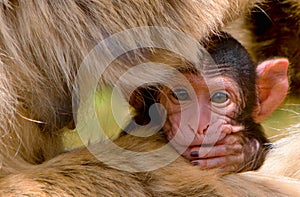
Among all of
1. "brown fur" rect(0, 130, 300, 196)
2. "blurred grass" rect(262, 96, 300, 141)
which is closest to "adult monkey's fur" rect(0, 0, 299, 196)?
"brown fur" rect(0, 130, 300, 196)

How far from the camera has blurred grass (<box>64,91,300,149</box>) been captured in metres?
2.49

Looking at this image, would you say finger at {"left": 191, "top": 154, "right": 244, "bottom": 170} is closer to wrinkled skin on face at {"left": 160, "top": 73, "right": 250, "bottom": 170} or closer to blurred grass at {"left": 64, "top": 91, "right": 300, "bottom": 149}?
wrinkled skin on face at {"left": 160, "top": 73, "right": 250, "bottom": 170}

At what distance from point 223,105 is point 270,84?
184 mm

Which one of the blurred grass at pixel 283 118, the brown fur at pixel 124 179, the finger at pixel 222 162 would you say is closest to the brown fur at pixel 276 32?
the blurred grass at pixel 283 118

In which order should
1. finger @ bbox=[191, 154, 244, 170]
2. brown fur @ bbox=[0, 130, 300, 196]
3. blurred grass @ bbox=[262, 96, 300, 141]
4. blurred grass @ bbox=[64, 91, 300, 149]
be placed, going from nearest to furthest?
brown fur @ bbox=[0, 130, 300, 196], finger @ bbox=[191, 154, 244, 170], blurred grass @ bbox=[64, 91, 300, 149], blurred grass @ bbox=[262, 96, 300, 141]

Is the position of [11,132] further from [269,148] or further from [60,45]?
[269,148]

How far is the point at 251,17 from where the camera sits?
3068mm

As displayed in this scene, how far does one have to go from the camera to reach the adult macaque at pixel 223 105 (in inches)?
93.8

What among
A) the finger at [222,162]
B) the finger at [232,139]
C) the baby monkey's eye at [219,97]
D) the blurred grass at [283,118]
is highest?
the baby monkey's eye at [219,97]

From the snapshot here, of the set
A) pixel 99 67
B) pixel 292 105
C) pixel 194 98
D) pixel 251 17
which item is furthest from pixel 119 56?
pixel 292 105

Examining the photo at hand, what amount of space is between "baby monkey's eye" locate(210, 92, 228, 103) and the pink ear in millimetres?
143

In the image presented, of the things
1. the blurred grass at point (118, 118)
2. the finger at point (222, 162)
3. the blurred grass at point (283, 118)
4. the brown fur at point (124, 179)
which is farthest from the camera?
the blurred grass at point (283, 118)

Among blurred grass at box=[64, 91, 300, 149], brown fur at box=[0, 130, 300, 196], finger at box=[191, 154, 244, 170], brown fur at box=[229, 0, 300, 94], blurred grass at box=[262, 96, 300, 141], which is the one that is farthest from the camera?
blurred grass at box=[262, 96, 300, 141]

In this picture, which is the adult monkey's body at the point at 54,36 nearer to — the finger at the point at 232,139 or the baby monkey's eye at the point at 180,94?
A: the baby monkey's eye at the point at 180,94
